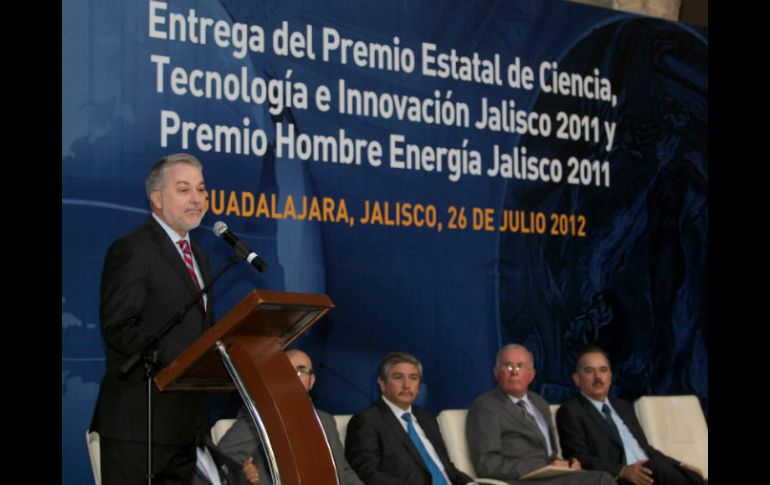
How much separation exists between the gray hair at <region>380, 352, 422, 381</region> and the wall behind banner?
16.9 inches

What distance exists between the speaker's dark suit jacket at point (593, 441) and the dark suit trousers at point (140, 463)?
8.75 feet

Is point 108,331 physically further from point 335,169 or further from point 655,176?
point 655,176

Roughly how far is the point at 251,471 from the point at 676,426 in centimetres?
352

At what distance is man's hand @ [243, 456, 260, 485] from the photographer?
17.4ft

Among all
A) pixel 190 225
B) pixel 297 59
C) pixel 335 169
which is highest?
pixel 297 59

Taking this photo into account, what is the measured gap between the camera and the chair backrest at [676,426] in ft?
25.2

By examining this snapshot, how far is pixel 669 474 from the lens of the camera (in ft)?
24.0

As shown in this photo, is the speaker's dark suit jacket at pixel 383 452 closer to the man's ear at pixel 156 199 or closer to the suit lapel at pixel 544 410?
the suit lapel at pixel 544 410

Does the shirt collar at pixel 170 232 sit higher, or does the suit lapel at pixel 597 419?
Result: the shirt collar at pixel 170 232

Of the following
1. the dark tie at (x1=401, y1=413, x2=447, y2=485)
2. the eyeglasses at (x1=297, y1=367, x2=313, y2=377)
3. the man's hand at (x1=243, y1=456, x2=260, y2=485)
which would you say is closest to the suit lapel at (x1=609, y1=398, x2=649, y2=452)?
the dark tie at (x1=401, y1=413, x2=447, y2=485)

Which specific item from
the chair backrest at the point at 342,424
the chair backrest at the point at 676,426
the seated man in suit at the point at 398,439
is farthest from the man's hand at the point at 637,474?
the chair backrest at the point at 342,424

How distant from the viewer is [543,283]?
7773 mm
